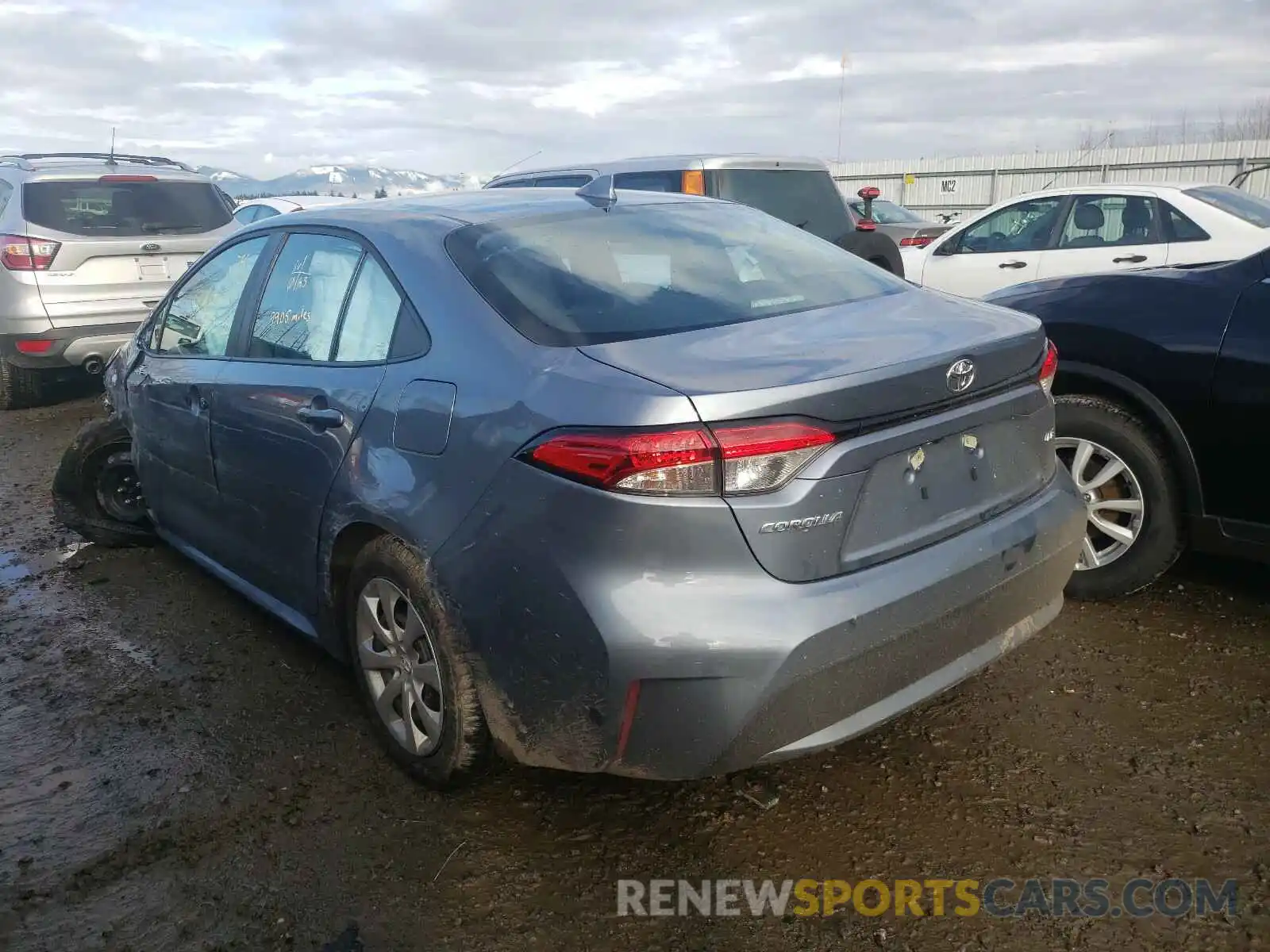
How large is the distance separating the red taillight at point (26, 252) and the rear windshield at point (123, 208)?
5.9 inches

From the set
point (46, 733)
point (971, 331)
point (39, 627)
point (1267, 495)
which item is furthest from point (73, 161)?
point (1267, 495)

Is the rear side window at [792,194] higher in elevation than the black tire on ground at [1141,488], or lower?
higher

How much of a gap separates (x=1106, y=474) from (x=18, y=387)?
8.48m

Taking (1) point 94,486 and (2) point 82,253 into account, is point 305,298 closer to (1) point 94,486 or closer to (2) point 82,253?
(1) point 94,486

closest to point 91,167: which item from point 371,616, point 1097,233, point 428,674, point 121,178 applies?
point 121,178

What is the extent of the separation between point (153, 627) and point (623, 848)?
249 centimetres

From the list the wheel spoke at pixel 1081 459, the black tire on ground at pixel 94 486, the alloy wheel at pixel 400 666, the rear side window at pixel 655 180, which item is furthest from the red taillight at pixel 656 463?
the rear side window at pixel 655 180

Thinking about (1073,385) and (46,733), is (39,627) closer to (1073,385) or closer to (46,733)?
(46,733)

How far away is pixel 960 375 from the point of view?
8.14 ft

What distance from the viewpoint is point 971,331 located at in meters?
2.64

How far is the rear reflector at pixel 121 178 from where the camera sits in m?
8.02

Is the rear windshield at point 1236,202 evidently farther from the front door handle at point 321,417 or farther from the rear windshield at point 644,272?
the front door handle at point 321,417

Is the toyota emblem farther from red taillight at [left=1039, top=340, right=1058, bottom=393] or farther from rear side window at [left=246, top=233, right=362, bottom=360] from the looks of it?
rear side window at [left=246, top=233, right=362, bottom=360]

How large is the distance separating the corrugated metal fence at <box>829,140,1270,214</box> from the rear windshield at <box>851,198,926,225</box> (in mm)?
3648
